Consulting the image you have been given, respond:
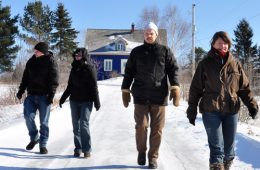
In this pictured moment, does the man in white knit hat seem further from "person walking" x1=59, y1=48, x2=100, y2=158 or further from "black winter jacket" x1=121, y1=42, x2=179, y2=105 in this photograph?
"person walking" x1=59, y1=48, x2=100, y2=158

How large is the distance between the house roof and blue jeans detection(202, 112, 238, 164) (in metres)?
50.2

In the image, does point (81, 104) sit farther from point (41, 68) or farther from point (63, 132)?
point (63, 132)

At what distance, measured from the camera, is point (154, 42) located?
591 cm

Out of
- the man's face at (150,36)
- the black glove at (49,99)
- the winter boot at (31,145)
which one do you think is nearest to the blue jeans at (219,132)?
the man's face at (150,36)

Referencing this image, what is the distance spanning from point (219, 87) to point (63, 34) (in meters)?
→ 49.0

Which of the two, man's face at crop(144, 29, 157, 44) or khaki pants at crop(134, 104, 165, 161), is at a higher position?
Answer: man's face at crop(144, 29, 157, 44)

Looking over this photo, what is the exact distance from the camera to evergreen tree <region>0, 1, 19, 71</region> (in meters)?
44.0

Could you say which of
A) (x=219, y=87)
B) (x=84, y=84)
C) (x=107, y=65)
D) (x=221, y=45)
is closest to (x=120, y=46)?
(x=107, y=65)

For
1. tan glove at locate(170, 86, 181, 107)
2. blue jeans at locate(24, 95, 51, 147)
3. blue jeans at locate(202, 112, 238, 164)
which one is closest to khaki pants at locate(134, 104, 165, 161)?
tan glove at locate(170, 86, 181, 107)

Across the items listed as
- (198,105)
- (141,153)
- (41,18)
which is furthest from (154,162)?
(41,18)

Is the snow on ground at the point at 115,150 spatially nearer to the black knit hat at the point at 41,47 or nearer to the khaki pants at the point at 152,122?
the khaki pants at the point at 152,122

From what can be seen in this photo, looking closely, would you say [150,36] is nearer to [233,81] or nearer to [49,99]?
[233,81]

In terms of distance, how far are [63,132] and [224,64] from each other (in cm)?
534

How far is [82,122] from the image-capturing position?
6484 millimetres
